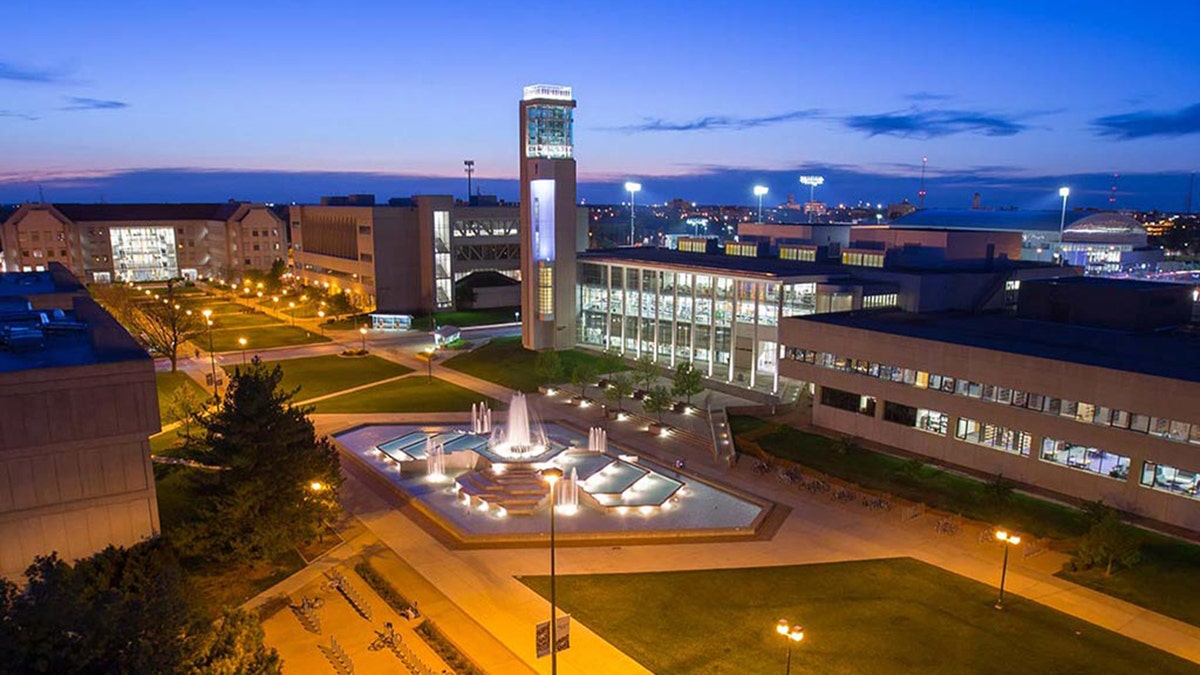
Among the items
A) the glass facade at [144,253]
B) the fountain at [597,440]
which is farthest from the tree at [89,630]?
the glass facade at [144,253]

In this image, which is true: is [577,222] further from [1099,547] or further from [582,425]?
[1099,547]

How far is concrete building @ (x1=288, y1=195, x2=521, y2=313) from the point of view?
100000mm

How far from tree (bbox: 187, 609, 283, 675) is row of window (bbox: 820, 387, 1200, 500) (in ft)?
119

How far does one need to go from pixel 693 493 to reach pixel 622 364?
93.9ft

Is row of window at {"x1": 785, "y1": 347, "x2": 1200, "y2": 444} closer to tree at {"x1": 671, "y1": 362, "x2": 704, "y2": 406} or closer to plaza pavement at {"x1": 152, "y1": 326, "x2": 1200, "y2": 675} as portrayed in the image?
tree at {"x1": 671, "y1": 362, "x2": 704, "y2": 406}

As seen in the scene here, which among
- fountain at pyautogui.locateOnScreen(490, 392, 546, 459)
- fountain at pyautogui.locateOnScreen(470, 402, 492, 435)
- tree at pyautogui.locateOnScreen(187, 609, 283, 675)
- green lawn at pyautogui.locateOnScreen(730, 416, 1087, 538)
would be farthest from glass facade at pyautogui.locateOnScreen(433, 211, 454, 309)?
tree at pyautogui.locateOnScreen(187, 609, 283, 675)

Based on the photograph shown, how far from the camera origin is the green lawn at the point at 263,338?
77500mm

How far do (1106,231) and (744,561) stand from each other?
392 ft

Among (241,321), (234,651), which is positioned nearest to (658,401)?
(234,651)

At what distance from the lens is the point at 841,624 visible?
25.1 m

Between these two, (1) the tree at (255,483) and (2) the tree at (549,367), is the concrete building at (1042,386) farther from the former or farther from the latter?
(1) the tree at (255,483)

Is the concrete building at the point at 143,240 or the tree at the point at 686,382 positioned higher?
the concrete building at the point at 143,240

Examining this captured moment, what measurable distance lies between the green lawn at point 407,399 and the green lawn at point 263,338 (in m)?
23.1

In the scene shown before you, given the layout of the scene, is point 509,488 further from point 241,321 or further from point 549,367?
point 241,321
